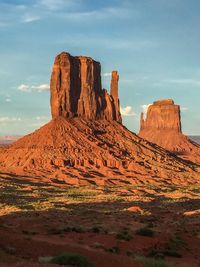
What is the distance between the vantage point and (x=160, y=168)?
10575 cm

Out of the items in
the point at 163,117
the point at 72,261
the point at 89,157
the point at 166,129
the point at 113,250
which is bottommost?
the point at 113,250

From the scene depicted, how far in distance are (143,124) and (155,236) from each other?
16778 cm

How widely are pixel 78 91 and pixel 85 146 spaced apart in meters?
21.5

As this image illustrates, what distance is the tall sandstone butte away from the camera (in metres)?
120

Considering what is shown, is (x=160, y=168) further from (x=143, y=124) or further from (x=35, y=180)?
(x=143, y=124)

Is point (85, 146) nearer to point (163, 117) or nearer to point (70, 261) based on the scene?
point (163, 117)

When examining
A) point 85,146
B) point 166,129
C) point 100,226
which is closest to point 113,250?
point 100,226

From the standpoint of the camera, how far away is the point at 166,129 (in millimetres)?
185000

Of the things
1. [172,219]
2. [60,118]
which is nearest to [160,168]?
[60,118]

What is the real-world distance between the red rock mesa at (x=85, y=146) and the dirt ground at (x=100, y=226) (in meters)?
11.2

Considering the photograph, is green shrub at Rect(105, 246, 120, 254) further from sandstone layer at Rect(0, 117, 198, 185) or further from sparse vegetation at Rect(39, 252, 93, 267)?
sandstone layer at Rect(0, 117, 198, 185)

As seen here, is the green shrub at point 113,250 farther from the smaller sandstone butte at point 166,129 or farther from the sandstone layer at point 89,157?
the smaller sandstone butte at point 166,129

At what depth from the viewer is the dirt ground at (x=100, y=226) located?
2183 cm

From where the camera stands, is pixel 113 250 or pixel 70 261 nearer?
pixel 70 261
